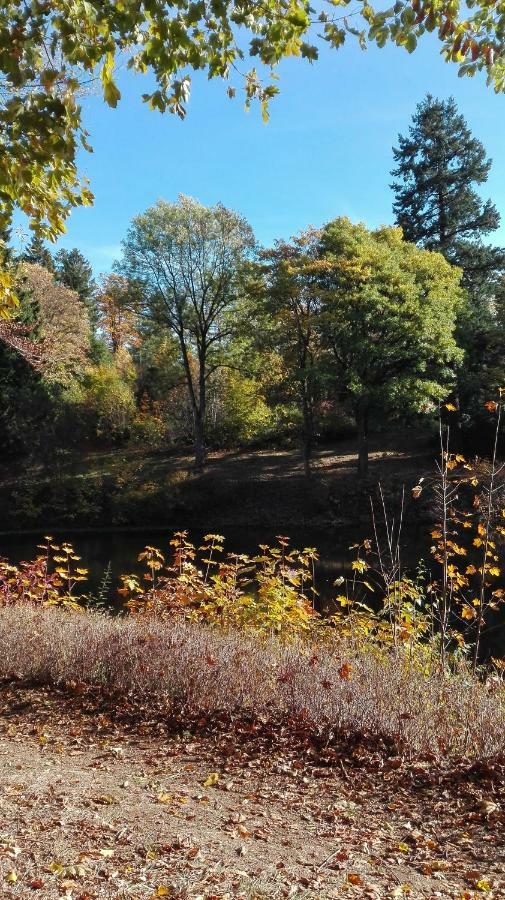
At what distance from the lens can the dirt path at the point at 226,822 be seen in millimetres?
2900

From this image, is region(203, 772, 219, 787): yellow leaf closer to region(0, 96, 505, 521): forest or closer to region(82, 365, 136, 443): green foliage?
region(0, 96, 505, 521): forest

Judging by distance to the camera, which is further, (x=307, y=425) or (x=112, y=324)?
(x=112, y=324)

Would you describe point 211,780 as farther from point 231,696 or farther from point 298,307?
point 298,307

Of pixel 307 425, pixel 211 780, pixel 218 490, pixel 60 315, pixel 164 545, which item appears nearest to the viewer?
pixel 211 780

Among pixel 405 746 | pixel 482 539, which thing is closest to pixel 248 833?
pixel 405 746

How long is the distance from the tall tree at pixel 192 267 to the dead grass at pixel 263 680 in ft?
75.6

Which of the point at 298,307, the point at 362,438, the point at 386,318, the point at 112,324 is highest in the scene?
the point at 112,324

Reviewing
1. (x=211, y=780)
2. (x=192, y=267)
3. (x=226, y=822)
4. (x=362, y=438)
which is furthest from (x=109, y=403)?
(x=226, y=822)

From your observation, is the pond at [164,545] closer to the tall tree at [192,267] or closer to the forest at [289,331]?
the forest at [289,331]

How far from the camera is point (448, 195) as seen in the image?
30.7 m

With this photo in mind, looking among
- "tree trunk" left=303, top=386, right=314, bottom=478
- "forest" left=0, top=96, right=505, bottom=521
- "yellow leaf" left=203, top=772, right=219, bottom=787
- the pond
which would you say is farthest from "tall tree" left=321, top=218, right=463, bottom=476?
"yellow leaf" left=203, top=772, right=219, bottom=787

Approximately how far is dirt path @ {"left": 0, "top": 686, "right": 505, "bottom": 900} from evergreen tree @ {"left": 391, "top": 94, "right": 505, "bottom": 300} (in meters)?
28.5

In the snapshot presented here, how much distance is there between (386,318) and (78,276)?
32.9 metres

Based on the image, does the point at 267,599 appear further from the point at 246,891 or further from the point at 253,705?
the point at 246,891
